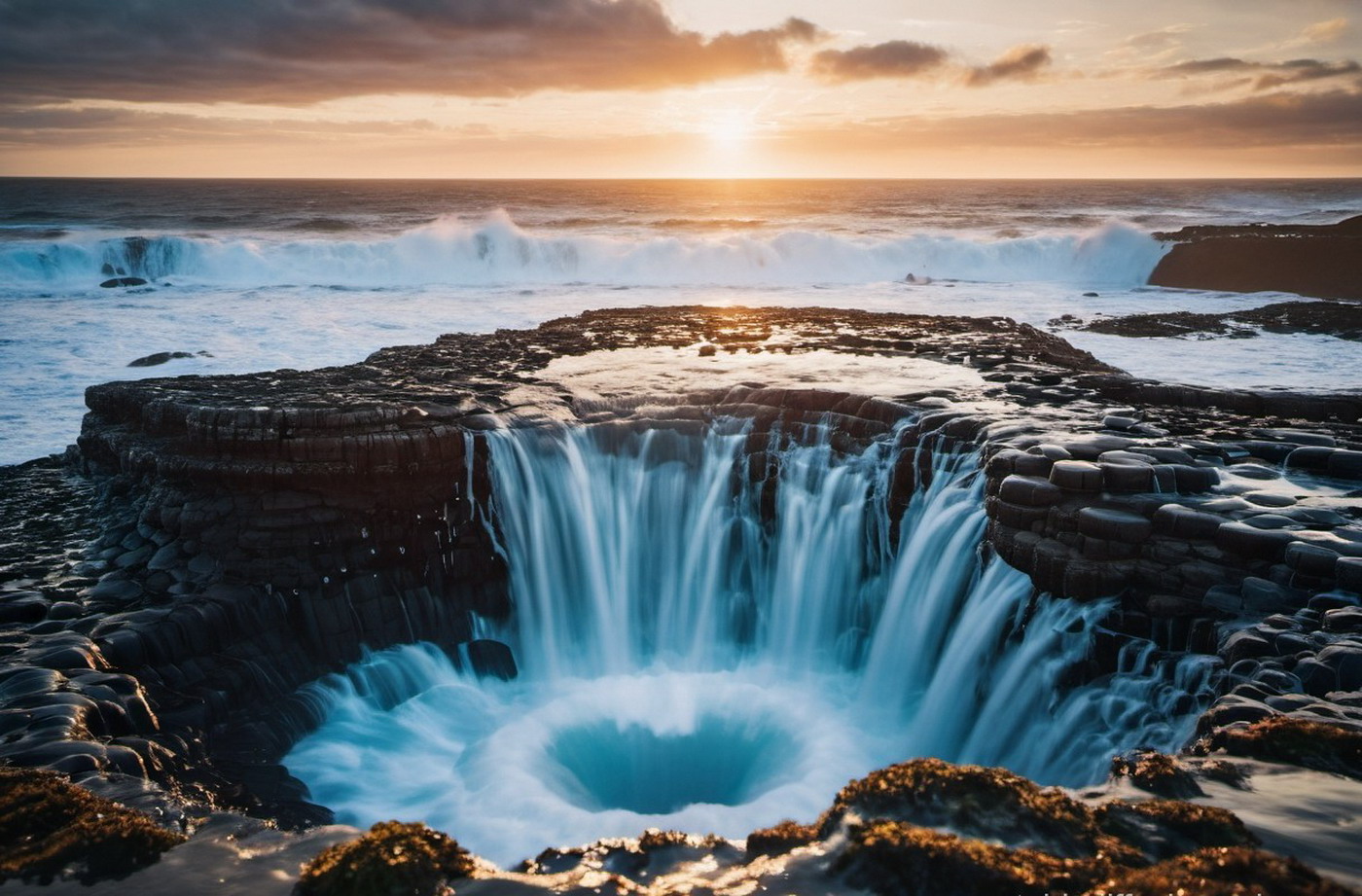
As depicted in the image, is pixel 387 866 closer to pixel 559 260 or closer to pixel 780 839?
pixel 780 839

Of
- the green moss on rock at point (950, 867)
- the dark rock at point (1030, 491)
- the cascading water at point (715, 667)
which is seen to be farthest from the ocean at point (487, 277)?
the green moss on rock at point (950, 867)

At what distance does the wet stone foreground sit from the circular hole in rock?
2.49 meters

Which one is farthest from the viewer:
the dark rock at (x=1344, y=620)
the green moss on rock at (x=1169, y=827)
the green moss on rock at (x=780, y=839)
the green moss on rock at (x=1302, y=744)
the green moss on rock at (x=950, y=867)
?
the dark rock at (x=1344, y=620)

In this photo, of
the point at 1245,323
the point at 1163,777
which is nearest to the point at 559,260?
the point at 1245,323

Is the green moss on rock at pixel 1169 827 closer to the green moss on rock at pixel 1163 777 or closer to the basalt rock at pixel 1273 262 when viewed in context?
the green moss on rock at pixel 1163 777

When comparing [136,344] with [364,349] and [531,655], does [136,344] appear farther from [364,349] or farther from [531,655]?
[531,655]

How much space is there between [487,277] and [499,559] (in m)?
39.8

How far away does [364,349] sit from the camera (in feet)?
94.0

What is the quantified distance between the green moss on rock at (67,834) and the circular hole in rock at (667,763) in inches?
200

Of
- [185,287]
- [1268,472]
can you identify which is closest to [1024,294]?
[1268,472]

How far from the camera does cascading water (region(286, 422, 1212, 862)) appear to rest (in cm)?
937

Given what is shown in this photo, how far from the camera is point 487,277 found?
167 feet

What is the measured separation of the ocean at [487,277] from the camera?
2605 centimetres

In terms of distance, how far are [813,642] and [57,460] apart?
1374 centimetres
